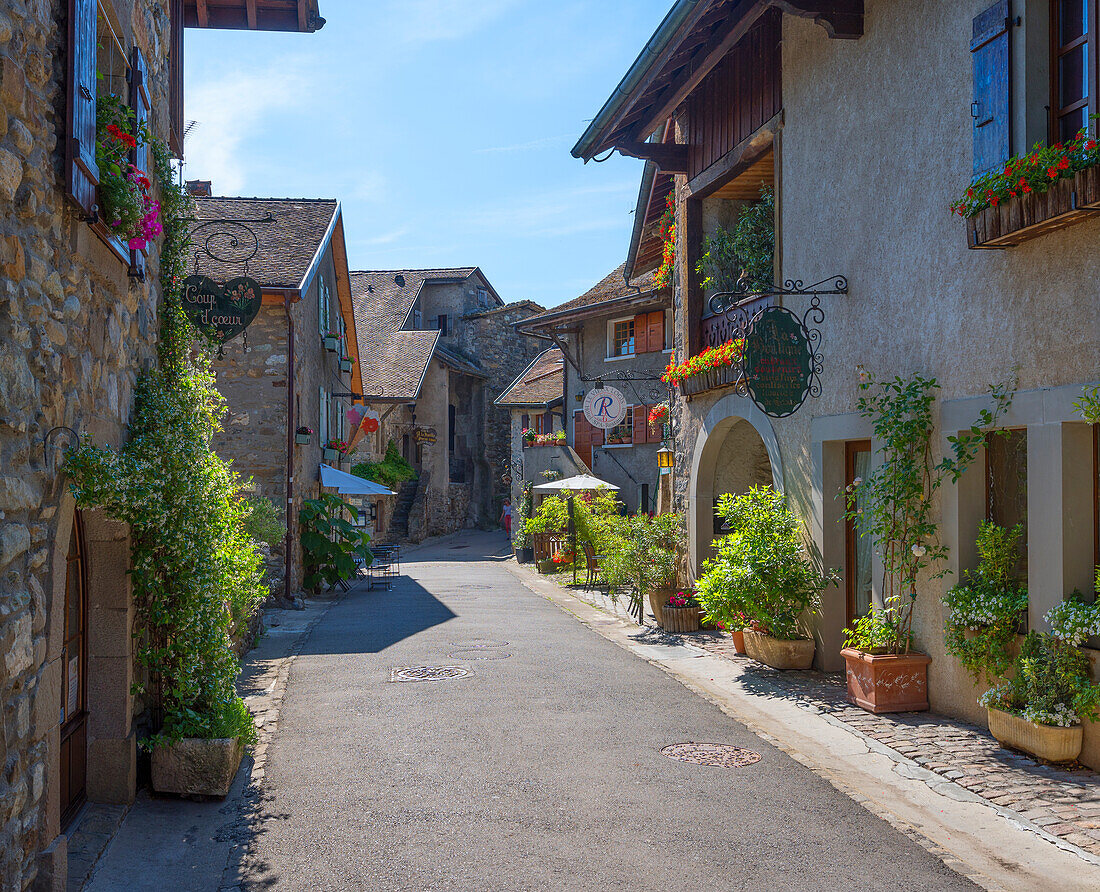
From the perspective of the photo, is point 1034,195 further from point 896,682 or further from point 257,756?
point 257,756

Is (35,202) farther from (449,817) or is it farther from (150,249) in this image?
(449,817)

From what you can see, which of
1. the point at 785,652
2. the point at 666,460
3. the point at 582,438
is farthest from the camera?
the point at 582,438

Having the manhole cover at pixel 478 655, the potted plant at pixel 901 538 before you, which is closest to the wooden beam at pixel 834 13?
the potted plant at pixel 901 538

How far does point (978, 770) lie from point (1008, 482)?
2.17 meters

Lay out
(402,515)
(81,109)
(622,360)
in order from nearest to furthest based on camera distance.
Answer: (81,109) → (622,360) → (402,515)

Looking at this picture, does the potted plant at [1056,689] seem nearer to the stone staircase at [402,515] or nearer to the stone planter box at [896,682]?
the stone planter box at [896,682]

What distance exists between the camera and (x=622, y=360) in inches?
956

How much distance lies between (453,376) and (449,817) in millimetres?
34749

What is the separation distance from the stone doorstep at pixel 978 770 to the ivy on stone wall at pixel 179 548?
3865mm

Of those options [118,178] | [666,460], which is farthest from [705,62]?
[118,178]

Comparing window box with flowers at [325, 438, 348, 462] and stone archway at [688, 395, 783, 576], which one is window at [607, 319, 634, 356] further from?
stone archway at [688, 395, 783, 576]

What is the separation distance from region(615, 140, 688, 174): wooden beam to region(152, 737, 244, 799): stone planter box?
8.93 m

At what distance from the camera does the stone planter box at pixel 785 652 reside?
948 cm

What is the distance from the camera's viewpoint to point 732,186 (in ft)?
39.4
